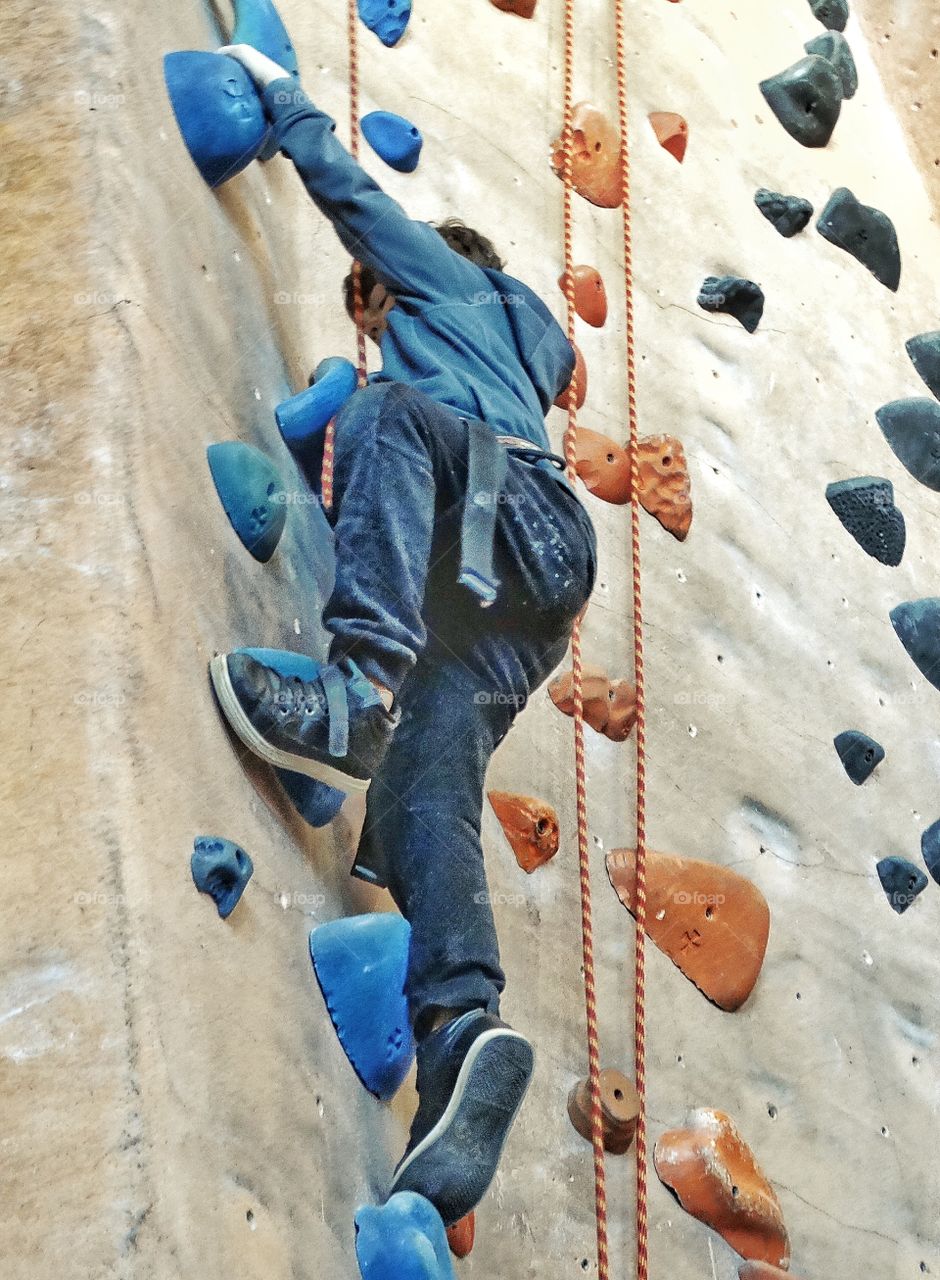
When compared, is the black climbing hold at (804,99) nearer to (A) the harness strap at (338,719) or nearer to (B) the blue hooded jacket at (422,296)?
(B) the blue hooded jacket at (422,296)

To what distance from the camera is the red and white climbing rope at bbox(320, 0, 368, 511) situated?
5.31ft

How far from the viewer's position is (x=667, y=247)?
2717 mm

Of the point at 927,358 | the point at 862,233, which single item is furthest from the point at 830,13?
the point at 927,358

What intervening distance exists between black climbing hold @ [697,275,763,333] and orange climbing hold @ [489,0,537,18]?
1.80 ft

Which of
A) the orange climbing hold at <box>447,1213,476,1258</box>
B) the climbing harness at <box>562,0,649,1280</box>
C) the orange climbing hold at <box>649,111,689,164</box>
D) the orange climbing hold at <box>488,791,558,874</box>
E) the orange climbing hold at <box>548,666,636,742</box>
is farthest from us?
the orange climbing hold at <box>649,111,689,164</box>

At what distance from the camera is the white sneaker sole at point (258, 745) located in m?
1.46

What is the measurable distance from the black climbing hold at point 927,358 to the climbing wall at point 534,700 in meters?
0.05

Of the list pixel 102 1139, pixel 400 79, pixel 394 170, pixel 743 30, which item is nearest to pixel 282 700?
pixel 102 1139

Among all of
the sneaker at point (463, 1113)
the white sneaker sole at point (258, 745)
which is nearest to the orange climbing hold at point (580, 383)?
the white sneaker sole at point (258, 745)

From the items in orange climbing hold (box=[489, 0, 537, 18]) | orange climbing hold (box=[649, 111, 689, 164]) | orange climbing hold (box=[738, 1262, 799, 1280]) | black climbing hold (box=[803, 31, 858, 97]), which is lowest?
orange climbing hold (box=[738, 1262, 799, 1280])

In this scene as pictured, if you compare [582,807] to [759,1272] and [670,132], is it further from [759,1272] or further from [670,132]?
[670,132]

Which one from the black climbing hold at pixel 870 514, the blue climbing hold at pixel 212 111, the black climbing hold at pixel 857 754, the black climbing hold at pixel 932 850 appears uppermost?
the blue climbing hold at pixel 212 111

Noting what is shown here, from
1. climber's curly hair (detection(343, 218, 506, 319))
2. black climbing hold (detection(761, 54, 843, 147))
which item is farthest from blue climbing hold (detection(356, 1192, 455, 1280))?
black climbing hold (detection(761, 54, 843, 147))

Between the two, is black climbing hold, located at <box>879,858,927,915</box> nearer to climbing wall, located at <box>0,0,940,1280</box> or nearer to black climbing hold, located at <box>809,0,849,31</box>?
climbing wall, located at <box>0,0,940,1280</box>
